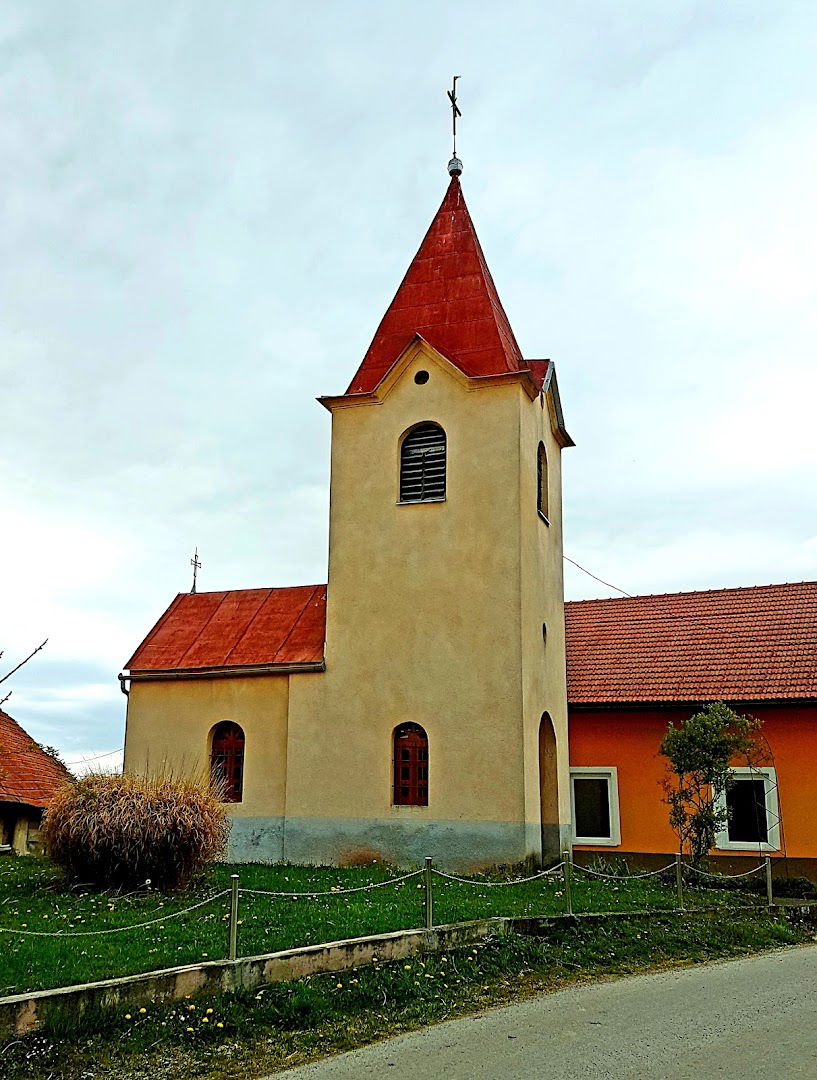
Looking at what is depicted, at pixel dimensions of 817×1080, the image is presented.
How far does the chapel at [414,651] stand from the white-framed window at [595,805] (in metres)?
0.94

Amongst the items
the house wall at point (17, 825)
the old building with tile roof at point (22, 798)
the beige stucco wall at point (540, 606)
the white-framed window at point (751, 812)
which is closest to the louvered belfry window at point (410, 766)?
the beige stucco wall at point (540, 606)

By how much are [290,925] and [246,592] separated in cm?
1266

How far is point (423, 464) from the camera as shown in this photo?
781 inches

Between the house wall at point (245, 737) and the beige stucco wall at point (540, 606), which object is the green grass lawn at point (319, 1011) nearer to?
the beige stucco wall at point (540, 606)

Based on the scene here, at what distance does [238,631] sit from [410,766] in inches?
206

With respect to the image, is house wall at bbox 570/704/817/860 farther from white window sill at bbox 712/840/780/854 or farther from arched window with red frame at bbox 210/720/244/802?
arched window with red frame at bbox 210/720/244/802

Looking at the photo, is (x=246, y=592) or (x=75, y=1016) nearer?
(x=75, y=1016)

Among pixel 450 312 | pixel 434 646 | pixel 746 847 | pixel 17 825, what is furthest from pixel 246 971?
pixel 17 825

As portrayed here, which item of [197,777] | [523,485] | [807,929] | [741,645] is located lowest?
[807,929]

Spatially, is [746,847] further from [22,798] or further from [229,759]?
[22,798]

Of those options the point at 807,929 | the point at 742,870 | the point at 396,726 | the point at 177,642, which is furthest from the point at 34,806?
the point at 807,929

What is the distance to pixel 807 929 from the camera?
1505 centimetres

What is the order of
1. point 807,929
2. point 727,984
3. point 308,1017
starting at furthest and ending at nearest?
1. point 807,929
2. point 727,984
3. point 308,1017

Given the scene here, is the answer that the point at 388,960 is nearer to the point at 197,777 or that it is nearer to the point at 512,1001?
the point at 512,1001
